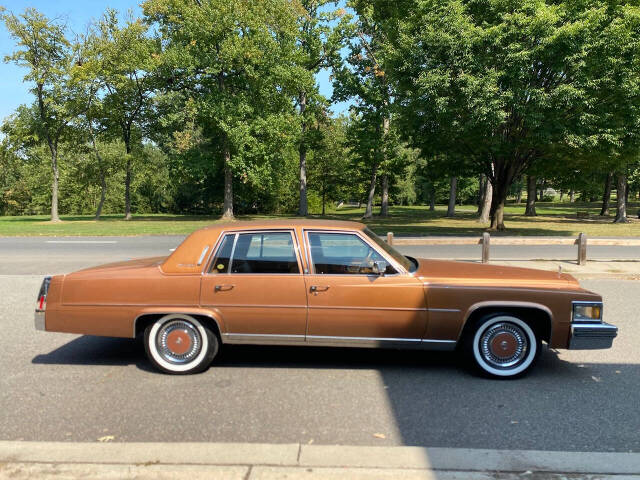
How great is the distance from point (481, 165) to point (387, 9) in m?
9.84

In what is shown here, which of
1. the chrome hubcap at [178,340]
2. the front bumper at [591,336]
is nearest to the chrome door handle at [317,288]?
the chrome hubcap at [178,340]

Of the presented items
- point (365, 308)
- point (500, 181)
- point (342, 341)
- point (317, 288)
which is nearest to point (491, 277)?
point (365, 308)

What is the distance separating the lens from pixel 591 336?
427 cm

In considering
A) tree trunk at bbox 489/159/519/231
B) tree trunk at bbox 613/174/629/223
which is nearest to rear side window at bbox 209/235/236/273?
tree trunk at bbox 489/159/519/231

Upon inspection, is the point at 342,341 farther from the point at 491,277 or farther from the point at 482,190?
the point at 482,190

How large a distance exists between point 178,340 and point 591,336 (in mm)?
3796

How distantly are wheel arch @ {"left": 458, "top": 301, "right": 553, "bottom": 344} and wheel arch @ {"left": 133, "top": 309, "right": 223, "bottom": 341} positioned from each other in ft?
7.50

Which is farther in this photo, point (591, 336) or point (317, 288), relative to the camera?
point (317, 288)

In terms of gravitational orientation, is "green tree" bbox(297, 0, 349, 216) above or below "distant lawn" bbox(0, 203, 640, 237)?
above

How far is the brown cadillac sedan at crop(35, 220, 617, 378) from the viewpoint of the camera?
4.34 metres

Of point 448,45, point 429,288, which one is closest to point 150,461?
point 429,288

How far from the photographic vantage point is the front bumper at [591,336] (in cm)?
425

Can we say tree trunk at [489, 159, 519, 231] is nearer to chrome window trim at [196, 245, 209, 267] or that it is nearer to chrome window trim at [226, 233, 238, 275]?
chrome window trim at [226, 233, 238, 275]

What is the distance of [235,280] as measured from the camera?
14.6 ft
